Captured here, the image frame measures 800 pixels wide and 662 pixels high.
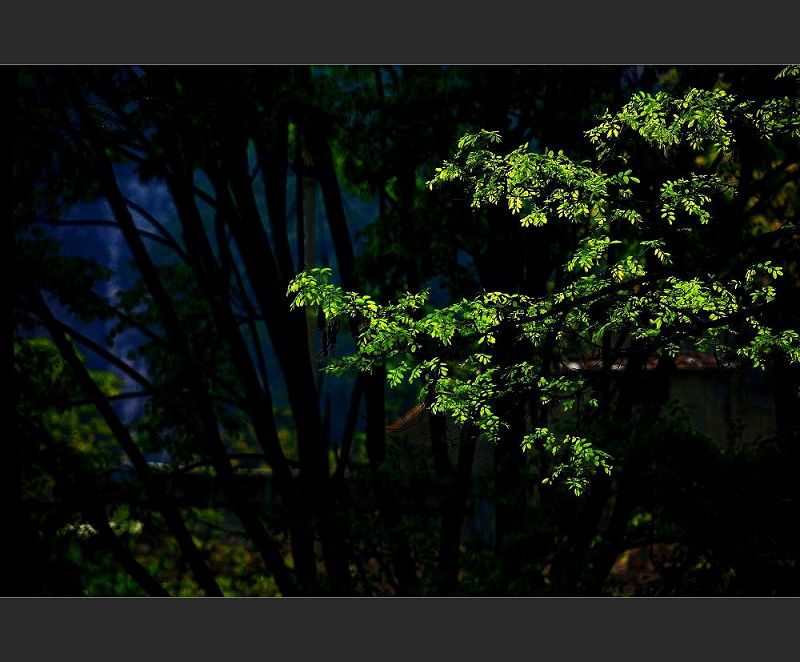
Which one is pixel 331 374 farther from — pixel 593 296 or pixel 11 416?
pixel 11 416

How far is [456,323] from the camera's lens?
19.0ft

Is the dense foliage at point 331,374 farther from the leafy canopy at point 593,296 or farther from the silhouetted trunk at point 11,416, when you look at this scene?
the leafy canopy at point 593,296

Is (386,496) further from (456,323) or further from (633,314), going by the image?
(633,314)

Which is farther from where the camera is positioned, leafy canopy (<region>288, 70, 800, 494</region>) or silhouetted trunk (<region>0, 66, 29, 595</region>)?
silhouetted trunk (<region>0, 66, 29, 595</region>)

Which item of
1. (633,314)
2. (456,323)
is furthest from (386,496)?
(633,314)

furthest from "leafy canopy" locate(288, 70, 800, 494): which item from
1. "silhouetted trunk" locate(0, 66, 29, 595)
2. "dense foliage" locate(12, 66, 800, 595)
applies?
"silhouetted trunk" locate(0, 66, 29, 595)

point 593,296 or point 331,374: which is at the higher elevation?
point 593,296

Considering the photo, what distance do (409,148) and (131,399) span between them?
122 inches

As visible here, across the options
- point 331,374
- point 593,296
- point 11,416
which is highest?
point 593,296

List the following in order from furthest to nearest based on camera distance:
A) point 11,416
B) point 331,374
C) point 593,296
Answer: point 11,416, point 331,374, point 593,296

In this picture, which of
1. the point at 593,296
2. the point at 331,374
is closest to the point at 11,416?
the point at 331,374

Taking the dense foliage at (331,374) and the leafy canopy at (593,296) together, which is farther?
→ the dense foliage at (331,374)

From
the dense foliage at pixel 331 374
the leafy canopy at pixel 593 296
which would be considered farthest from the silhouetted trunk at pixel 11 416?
the leafy canopy at pixel 593 296

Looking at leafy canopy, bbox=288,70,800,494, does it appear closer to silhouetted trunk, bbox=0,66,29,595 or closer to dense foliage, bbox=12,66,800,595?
dense foliage, bbox=12,66,800,595
